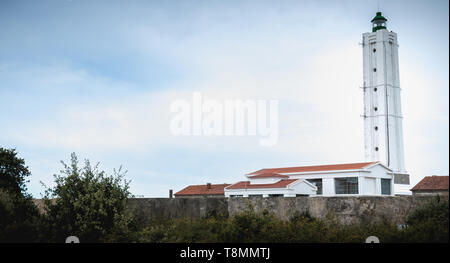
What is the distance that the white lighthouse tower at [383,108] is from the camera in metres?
56.5

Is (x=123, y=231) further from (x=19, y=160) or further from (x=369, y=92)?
(x=369, y=92)

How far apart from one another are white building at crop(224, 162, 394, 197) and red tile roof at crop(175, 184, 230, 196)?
10.1 m

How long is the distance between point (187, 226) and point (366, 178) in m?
37.2

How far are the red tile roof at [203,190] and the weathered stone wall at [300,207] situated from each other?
39.5 metres

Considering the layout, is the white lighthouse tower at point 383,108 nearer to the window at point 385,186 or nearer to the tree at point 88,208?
the window at point 385,186

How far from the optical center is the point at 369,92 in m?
57.7

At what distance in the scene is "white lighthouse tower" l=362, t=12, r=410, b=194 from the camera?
56469 mm

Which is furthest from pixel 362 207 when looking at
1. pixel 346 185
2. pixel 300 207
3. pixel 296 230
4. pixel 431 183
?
pixel 431 183

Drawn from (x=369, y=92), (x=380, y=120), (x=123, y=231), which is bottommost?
(x=123, y=231)

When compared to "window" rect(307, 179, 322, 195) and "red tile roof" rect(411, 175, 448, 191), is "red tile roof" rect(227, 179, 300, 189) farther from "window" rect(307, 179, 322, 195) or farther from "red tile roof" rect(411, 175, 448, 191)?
"red tile roof" rect(411, 175, 448, 191)

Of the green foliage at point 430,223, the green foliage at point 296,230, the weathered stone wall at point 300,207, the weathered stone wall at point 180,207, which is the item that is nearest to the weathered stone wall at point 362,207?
the weathered stone wall at point 300,207

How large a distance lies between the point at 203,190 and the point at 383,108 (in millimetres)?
26689
